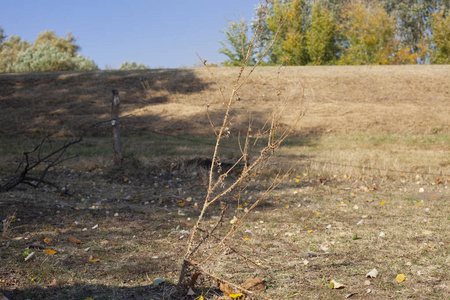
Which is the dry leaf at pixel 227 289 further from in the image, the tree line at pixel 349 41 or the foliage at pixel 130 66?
the foliage at pixel 130 66

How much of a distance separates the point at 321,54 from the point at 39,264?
30677mm

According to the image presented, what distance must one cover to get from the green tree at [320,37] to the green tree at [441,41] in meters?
7.27

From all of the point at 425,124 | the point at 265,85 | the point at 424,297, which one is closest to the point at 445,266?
the point at 424,297

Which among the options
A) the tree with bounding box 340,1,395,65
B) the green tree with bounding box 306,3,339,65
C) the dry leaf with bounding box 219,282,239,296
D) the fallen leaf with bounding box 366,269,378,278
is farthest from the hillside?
the dry leaf with bounding box 219,282,239,296

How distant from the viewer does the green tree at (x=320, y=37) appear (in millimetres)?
31156

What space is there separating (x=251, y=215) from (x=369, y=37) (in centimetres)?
2821

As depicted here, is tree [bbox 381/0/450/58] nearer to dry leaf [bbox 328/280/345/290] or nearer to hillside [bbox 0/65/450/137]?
hillside [bbox 0/65/450/137]

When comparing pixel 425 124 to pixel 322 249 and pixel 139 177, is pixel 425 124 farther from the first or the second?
pixel 322 249

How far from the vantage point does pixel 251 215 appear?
5.53m

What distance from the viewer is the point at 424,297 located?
3023 mm

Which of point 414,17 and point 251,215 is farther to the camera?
point 414,17

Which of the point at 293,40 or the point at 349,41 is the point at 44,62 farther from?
the point at 349,41

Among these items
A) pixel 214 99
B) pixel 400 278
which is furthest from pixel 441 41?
pixel 400 278

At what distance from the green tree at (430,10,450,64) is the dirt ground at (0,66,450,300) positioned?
58.3 feet
